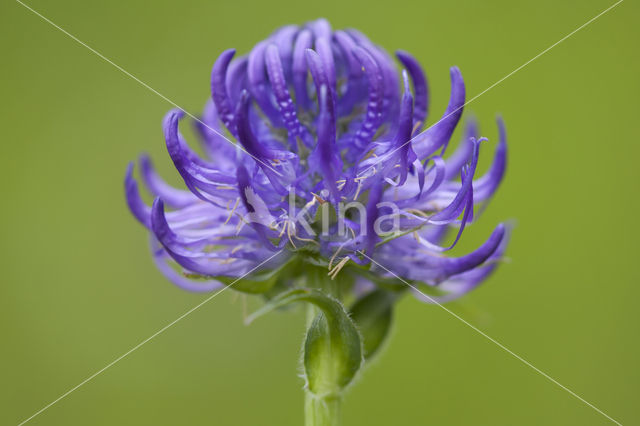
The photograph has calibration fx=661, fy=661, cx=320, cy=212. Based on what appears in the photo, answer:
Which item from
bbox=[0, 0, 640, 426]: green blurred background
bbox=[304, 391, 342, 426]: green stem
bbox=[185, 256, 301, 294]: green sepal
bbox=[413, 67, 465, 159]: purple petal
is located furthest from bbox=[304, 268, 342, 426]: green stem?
bbox=[0, 0, 640, 426]: green blurred background

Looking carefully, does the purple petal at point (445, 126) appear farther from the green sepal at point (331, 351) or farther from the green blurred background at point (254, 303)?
the green blurred background at point (254, 303)

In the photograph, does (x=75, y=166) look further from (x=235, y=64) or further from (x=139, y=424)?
(x=235, y=64)

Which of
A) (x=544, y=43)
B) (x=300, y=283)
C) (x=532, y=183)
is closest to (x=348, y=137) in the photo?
(x=300, y=283)

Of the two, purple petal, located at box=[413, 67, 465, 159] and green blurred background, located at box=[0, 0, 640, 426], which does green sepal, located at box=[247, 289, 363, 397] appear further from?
green blurred background, located at box=[0, 0, 640, 426]

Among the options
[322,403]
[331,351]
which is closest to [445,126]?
[331,351]

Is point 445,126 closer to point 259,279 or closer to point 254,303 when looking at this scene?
point 259,279

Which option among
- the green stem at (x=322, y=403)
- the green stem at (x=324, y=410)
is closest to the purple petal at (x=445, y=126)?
the green stem at (x=322, y=403)
